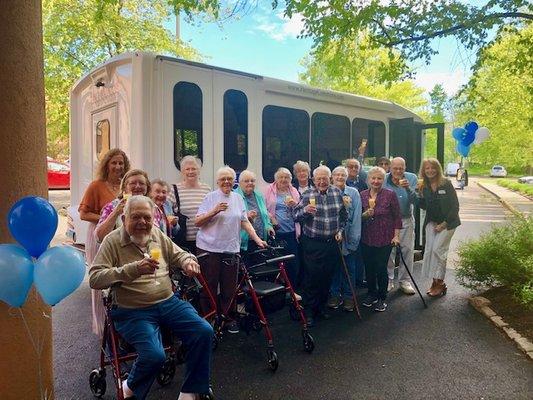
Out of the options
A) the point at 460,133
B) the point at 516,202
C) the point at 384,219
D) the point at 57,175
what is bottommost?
the point at 516,202

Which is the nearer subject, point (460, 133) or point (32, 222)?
point (32, 222)

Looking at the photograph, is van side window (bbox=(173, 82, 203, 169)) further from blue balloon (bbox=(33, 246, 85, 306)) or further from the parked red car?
the parked red car

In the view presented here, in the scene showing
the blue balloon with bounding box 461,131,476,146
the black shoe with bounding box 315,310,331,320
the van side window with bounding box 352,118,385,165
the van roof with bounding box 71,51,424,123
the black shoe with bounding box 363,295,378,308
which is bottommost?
the black shoe with bounding box 315,310,331,320

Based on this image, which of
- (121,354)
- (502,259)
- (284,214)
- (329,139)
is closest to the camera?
(121,354)

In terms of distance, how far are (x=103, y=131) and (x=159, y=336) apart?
3.39 m

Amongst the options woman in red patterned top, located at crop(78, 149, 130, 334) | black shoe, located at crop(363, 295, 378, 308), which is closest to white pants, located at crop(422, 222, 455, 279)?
black shoe, located at crop(363, 295, 378, 308)

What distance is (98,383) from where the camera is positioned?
11.3 ft

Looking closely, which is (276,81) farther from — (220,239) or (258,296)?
(258,296)

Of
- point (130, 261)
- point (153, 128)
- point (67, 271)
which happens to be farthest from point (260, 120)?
point (67, 271)

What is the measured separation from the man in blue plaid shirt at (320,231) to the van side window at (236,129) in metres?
1.06

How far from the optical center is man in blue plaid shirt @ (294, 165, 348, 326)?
4996mm

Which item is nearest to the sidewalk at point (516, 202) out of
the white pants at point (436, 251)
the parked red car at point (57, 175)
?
the white pants at point (436, 251)

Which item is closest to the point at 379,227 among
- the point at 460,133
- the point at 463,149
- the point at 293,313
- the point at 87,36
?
the point at 293,313

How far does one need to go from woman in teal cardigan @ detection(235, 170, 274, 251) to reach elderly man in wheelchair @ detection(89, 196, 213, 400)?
171cm
